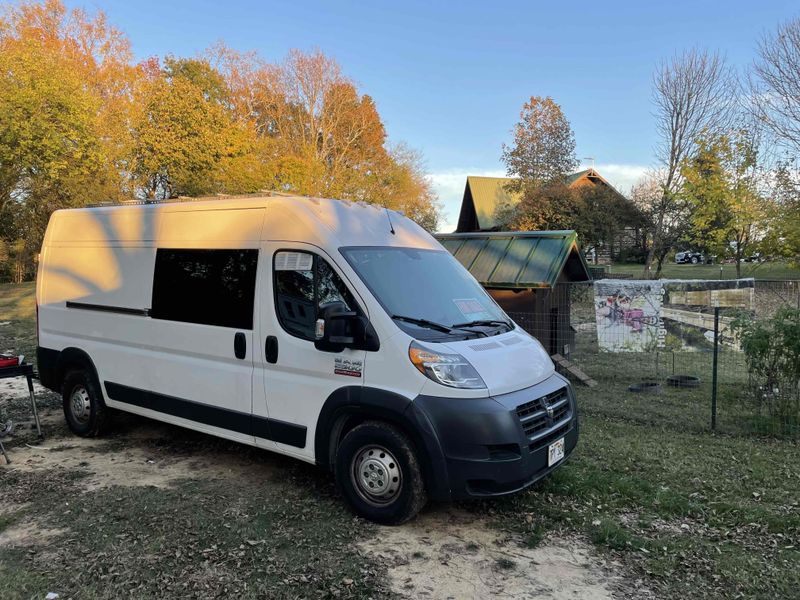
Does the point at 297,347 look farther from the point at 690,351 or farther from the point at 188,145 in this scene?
the point at 188,145

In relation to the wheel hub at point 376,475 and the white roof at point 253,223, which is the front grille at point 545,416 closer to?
the wheel hub at point 376,475

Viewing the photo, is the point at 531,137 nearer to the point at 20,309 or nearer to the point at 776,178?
the point at 776,178

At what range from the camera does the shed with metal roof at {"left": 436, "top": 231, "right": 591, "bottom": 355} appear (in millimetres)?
8750

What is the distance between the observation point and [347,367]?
13.4 feet

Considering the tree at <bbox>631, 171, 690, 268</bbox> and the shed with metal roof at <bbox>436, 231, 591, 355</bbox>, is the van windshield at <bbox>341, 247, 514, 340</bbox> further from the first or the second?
the tree at <bbox>631, 171, 690, 268</bbox>

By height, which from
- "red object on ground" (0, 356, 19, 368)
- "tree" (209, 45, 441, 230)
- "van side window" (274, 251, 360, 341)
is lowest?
"red object on ground" (0, 356, 19, 368)

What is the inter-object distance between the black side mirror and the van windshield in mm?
209

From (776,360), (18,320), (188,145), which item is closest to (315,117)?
(188,145)

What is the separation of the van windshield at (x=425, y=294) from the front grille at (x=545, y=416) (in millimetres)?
655

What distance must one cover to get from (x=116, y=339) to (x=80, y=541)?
7.91ft

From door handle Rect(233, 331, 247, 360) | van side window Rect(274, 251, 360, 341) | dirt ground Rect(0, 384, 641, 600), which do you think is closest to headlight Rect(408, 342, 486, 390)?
van side window Rect(274, 251, 360, 341)

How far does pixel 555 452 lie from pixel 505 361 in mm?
794

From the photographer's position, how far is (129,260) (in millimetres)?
5688

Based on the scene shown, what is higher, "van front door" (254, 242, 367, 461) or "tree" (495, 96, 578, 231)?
"tree" (495, 96, 578, 231)
